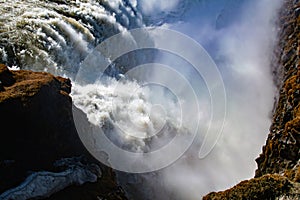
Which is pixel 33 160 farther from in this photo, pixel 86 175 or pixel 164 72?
pixel 164 72

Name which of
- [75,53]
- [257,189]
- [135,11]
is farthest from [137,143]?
[257,189]

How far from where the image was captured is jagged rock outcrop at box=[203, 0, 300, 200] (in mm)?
12180

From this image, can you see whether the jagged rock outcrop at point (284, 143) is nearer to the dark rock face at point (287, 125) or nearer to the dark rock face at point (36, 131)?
the dark rock face at point (287, 125)

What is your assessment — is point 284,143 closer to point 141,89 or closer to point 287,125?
point 287,125

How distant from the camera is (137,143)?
155ft

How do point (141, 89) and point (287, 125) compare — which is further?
point (141, 89)

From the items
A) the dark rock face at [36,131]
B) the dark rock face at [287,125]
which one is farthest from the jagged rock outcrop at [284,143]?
the dark rock face at [36,131]

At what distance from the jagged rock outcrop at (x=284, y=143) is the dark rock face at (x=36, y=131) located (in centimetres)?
1106

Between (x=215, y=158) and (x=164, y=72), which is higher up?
(x=164, y=72)

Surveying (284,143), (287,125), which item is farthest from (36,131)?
(287,125)

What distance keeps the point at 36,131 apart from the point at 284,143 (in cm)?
1539

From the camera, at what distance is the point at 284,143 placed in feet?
75.9

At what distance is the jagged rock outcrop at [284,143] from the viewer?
12180 mm

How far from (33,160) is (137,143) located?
26.4m
